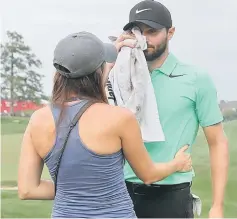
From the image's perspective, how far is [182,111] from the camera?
1821 millimetres

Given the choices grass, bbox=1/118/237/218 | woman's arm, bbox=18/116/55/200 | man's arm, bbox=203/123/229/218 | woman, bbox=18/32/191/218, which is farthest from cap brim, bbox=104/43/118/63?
grass, bbox=1/118/237/218

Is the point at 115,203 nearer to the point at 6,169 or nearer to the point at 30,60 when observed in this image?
the point at 30,60

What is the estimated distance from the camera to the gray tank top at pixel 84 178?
4.56 feet

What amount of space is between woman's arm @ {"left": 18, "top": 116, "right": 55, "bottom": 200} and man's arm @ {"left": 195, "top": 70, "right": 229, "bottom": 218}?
576 mm

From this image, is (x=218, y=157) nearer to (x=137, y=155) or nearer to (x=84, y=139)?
(x=137, y=155)

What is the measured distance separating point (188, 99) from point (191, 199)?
357mm

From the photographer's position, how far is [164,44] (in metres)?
1.87

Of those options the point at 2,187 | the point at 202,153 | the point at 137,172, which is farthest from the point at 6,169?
the point at 137,172

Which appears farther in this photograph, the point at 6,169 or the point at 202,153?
the point at 6,169

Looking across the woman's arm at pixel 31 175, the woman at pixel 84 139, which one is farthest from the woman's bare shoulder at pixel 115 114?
the woman's arm at pixel 31 175

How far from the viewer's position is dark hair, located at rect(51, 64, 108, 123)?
144cm

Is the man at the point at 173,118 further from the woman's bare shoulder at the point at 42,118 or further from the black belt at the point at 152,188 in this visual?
the woman's bare shoulder at the point at 42,118

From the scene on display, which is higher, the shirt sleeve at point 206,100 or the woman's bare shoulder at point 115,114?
the woman's bare shoulder at point 115,114

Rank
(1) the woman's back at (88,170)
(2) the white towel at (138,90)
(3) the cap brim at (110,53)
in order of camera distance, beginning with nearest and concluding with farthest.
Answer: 1. (1) the woman's back at (88,170)
2. (3) the cap brim at (110,53)
3. (2) the white towel at (138,90)
